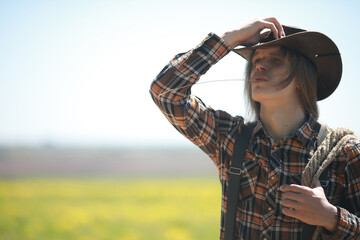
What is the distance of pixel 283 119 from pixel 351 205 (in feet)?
2.19

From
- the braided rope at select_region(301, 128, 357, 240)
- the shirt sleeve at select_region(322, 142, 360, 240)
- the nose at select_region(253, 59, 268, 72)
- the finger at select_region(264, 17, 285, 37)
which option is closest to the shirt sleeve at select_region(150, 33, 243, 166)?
the nose at select_region(253, 59, 268, 72)

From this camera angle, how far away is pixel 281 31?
2.54 meters

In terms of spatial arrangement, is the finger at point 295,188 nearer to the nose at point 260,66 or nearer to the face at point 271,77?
the face at point 271,77

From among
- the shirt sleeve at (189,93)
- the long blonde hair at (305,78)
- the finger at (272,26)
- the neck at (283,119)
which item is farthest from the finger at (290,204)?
the finger at (272,26)

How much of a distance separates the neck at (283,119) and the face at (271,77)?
81mm

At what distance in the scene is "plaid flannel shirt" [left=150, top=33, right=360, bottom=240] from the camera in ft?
7.49

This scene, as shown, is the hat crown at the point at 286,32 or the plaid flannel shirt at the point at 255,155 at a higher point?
the hat crown at the point at 286,32

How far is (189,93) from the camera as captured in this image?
2.57m

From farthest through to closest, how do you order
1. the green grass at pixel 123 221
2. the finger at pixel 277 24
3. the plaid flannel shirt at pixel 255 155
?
the green grass at pixel 123 221, the finger at pixel 277 24, the plaid flannel shirt at pixel 255 155

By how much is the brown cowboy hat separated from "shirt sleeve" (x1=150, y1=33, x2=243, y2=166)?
269 millimetres

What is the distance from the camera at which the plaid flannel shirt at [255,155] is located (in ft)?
7.49

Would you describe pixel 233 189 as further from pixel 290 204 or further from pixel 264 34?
pixel 264 34

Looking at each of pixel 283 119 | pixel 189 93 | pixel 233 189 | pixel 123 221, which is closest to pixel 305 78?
pixel 283 119

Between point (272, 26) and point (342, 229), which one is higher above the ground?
point (272, 26)
